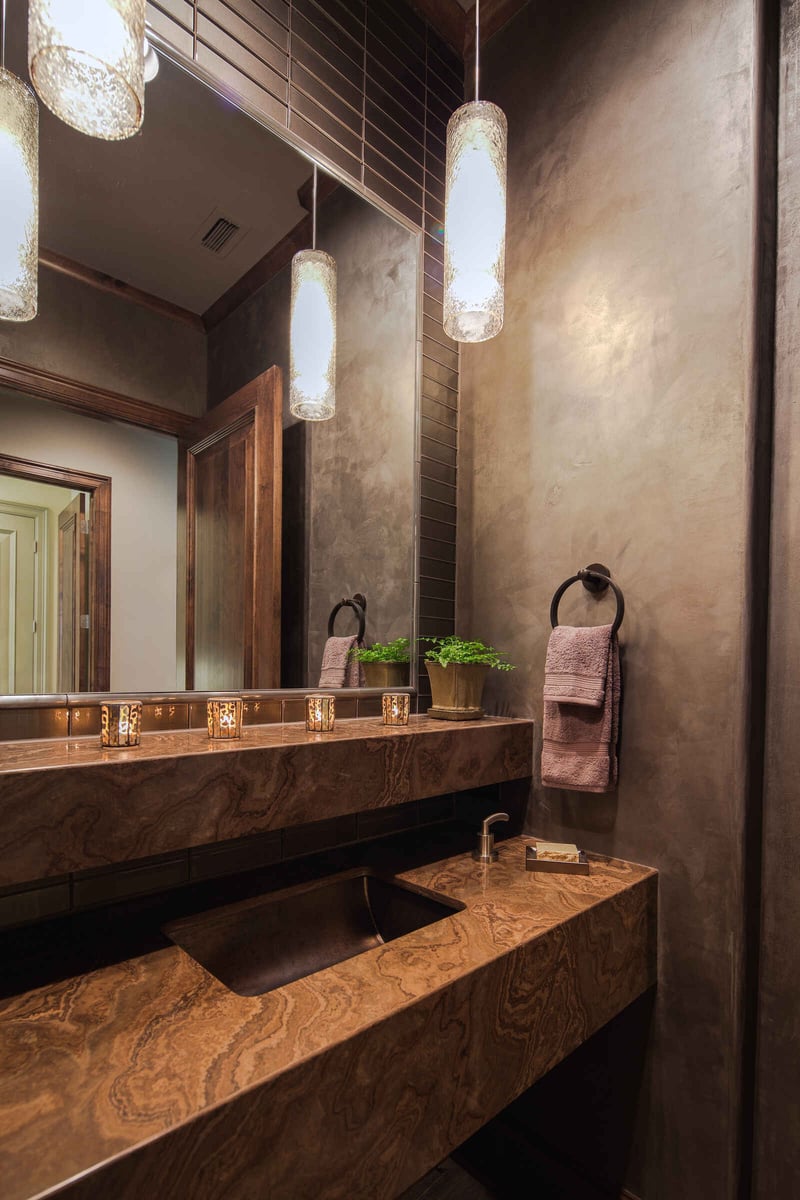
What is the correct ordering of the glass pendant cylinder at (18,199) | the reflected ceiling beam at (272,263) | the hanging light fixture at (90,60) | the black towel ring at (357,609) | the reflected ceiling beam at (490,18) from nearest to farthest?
the hanging light fixture at (90,60), the glass pendant cylinder at (18,199), the reflected ceiling beam at (272,263), the black towel ring at (357,609), the reflected ceiling beam at (490,18)

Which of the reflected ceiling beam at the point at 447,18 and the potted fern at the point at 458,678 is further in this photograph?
the reflected ceiling beam at the point at 447,18

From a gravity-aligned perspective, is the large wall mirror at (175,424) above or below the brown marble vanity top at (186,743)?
above

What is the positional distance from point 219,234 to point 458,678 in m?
1.14

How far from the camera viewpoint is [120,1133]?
60 cm

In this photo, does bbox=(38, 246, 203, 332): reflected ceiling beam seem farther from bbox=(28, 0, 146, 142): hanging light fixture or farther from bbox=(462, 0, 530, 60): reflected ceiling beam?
bbox=(462, 0, 530, 60): reflected ceiling beam

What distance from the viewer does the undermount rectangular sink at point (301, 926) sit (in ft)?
3.73

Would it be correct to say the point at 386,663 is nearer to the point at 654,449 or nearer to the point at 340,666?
the point at 340,666

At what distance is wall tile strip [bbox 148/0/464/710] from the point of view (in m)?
1.38

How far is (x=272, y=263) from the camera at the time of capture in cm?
144

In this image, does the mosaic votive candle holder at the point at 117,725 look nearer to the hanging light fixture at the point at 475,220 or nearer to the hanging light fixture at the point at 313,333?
the hanging light fixture at the point at 313,333

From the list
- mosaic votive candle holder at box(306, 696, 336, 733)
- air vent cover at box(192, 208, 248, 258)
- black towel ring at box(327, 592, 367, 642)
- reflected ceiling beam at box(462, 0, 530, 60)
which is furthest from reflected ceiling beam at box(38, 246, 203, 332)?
reflected ceiling beam at box(462, 0, 530, 60)

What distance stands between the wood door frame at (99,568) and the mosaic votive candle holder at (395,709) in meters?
0.61

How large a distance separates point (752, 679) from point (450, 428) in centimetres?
108

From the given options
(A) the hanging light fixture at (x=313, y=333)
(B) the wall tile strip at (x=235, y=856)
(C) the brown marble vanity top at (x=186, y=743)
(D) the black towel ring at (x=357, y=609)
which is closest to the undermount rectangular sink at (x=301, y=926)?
(B) the wall tile strip at (x=235, y=856)
